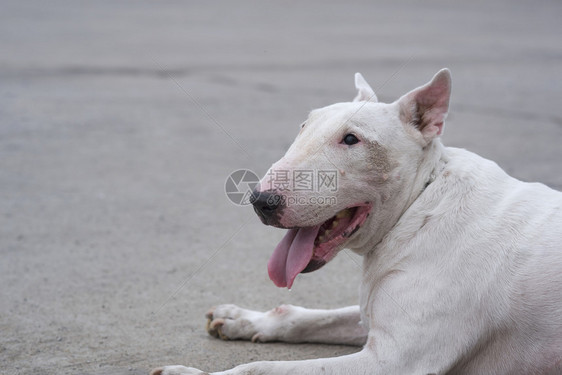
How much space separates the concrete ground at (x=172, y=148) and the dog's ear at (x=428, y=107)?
121 centimetres

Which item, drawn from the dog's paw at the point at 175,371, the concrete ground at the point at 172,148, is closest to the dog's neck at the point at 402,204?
the concrete ground at the point at 172,148

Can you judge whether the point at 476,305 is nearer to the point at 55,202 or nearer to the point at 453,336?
the point at 453,336

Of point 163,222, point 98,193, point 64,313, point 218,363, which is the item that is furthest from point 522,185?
point 98,193

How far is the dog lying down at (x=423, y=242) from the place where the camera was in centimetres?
309

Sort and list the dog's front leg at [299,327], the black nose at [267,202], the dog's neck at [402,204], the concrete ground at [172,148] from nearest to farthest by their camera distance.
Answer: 1. the black nose at [267,202]
2. the dog's neck at [402,204]
3. the dog's front leg at [299,327]
4. the concrete ground at [172,148]

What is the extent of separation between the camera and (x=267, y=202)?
3180 mm

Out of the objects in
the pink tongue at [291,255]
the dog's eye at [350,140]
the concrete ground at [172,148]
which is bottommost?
the concrete ground at [172,148]

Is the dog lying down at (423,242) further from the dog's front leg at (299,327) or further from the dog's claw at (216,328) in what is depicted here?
the dog's claw at (216,328)

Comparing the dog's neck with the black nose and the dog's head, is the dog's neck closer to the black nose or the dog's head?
the dog's head

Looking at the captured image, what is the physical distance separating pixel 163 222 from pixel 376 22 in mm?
15402

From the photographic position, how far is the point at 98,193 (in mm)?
6453

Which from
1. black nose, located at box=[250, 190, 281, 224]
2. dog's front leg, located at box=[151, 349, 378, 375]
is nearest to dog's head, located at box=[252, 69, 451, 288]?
black nose, located at box=[250, 190, 281, 224]

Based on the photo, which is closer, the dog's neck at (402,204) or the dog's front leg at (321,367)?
the dog's front leg at (321,367)

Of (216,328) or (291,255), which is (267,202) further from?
(216,328)
